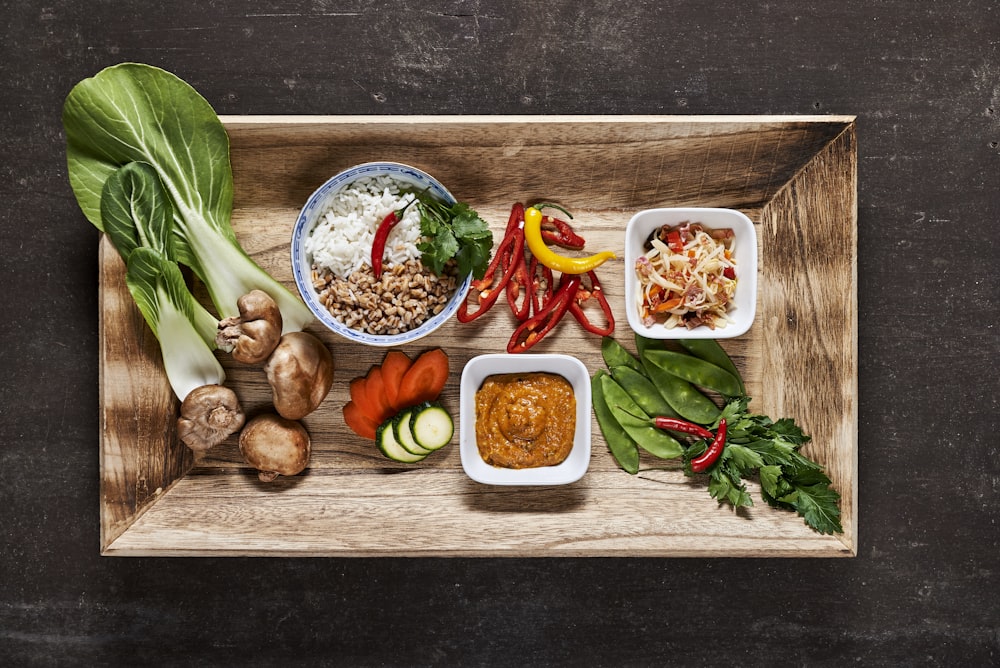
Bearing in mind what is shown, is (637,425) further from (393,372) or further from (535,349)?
(393,372)

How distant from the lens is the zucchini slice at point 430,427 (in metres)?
2.83

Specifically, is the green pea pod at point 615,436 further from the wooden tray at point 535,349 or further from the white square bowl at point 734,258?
the white square bowl at point 734,258

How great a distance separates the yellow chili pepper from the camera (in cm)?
284

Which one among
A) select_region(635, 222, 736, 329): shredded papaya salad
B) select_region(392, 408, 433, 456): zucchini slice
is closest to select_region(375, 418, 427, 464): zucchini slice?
select_region(392, 408, 433, 456): zucchini slice

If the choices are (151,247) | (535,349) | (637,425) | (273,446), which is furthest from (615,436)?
(151,247)

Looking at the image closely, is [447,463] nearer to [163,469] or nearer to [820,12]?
[163,469]

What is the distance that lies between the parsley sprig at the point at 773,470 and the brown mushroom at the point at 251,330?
1.94 meters

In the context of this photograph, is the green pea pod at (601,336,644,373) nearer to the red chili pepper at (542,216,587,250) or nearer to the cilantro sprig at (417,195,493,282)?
the red chili pepper at (542,216,587,250)

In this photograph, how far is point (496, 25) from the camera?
3.20 meters

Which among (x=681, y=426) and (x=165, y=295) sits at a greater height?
(x=165, y=295)

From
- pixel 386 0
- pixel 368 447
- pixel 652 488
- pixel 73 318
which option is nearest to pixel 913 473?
pixel 652 488

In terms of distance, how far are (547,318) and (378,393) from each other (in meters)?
0.80

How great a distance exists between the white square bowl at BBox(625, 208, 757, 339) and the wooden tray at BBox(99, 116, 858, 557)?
17 cm

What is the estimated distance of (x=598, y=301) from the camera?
2.95 meters
